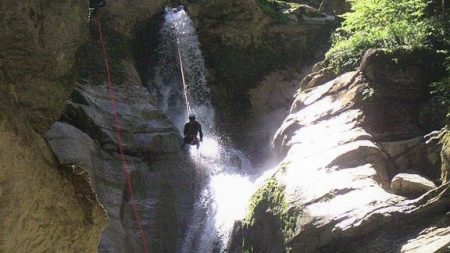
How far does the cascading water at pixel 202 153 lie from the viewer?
11.8 m

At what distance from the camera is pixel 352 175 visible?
873 cm

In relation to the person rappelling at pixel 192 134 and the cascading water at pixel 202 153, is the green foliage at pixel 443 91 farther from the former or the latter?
the person rappelling at pixel 192 134

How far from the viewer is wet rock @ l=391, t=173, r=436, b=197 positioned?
7824mm

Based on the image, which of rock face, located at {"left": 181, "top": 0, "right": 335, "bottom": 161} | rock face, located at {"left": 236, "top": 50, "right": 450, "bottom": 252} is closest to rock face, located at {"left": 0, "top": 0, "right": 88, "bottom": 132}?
rock face, located at {"left": 236, "top": 50, "right": 450, "bottom": 252}

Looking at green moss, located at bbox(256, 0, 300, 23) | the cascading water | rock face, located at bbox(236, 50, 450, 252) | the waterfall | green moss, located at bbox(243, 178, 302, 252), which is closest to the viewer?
rock face, located at bbox(236, 50, 450, 252)

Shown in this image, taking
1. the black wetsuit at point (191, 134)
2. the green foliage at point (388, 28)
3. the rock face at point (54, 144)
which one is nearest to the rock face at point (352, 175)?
the green foliage at point (388, 28)

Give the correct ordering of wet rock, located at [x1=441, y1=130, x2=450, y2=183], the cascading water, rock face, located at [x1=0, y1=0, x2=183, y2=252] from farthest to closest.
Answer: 1. the cascading water
2. wet rock, located at [x1=441, y1=130, x2=450, y2=183]
3. rock face, located at [x1=0, y1=0, x2=183, y2=252]

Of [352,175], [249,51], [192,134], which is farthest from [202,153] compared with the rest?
[352,175]

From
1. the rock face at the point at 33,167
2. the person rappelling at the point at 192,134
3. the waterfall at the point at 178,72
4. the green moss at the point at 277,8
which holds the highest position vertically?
the green moss at the point at 277,8

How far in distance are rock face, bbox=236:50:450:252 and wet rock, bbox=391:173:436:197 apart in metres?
0.26

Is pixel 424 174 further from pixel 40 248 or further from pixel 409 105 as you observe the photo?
pixel 40 248

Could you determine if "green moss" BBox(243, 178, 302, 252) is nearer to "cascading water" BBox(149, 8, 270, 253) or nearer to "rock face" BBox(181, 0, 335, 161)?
"cascading water" BBox(149, 8, 270, 253)

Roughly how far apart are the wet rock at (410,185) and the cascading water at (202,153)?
12.9 feet

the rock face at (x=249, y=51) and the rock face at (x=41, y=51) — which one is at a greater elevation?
the rock face at (x=249, y=51)
